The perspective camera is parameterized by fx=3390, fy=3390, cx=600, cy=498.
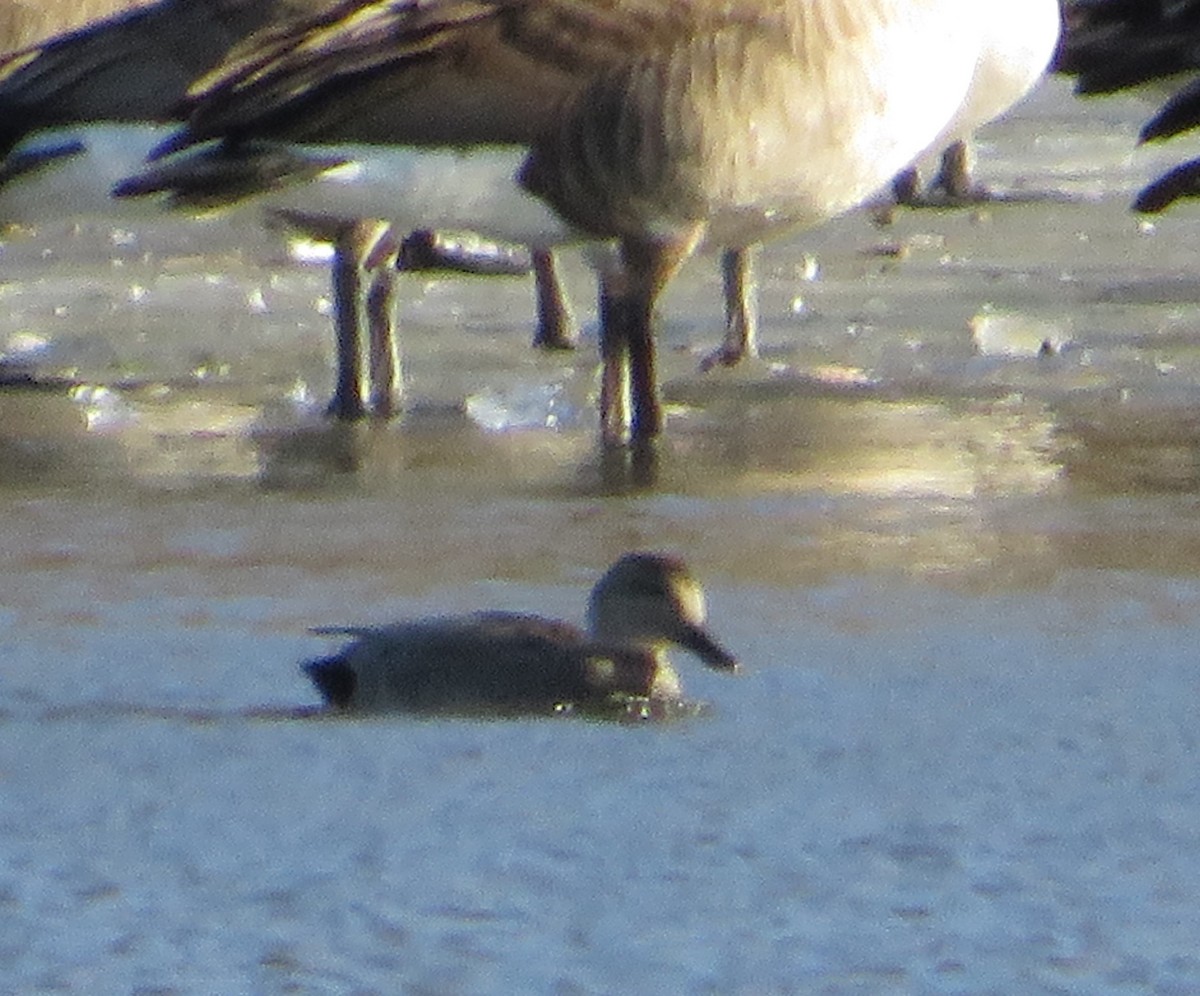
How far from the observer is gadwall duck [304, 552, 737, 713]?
5.31 m

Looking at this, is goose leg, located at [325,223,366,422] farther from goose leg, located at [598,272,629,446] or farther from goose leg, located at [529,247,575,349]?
goose leg, located at [529,247,575,349]

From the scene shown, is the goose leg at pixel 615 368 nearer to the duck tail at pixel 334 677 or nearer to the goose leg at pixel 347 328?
the goose leg at pixel 347 328

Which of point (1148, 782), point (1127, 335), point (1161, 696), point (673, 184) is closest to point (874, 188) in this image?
point (673, 184)

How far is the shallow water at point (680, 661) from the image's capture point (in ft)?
14.2

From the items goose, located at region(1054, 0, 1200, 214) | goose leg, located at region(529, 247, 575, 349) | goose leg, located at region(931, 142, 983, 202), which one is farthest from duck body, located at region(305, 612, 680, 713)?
goose leg, located at region(931, 142, 983, 202)

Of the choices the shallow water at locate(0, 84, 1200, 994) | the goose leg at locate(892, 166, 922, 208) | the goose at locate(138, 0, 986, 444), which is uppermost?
the goose at locate(138, 0, 986, 444)

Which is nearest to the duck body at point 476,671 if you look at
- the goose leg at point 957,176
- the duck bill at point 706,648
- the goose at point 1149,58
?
the duck bill at point 706,648

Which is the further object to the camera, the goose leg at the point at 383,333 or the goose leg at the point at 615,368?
the goose leg at the point at 383,333

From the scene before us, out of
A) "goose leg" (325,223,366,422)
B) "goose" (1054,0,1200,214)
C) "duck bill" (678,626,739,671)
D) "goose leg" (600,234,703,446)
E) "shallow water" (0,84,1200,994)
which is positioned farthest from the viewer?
"goose leg" (325,223,366,422)

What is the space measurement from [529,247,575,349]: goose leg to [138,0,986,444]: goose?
133 centimetres

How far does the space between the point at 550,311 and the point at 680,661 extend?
3.88 meters

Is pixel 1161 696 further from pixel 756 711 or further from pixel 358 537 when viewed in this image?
pixel 358 537

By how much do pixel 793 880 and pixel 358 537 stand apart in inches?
98.6

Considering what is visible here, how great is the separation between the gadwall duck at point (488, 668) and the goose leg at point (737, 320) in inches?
155
